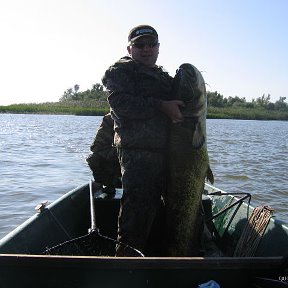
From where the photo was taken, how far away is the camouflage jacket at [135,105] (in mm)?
4574

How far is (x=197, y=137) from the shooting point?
4574 mm

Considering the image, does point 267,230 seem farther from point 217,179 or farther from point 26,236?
point 217,179

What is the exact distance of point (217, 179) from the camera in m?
14.8

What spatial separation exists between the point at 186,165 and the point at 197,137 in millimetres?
301

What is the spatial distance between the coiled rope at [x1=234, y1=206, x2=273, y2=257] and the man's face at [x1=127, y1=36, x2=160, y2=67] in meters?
2.16

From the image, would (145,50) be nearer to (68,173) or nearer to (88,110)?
(68,173)

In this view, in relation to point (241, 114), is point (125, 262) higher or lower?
higher

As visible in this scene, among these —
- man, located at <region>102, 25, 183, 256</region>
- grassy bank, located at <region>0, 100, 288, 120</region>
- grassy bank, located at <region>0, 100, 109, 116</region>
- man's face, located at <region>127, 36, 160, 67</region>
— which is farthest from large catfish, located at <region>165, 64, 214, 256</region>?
grassy bank, located at <region>0, 100, 109, 116</region>

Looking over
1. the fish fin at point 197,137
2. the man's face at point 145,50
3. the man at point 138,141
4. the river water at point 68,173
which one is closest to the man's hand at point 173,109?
the man at point 138,141

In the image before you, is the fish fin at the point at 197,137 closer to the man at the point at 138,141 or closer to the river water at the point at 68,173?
the man at the point at 138,141

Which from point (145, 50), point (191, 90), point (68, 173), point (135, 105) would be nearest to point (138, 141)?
point (135, 105)

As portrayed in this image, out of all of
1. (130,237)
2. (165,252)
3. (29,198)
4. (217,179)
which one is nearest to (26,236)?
(130,237)

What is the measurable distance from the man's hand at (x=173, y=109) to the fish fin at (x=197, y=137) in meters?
0.19

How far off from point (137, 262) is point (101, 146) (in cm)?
282
